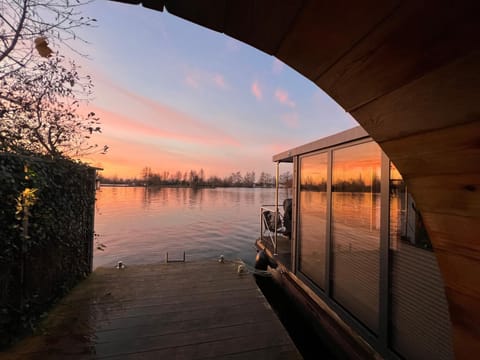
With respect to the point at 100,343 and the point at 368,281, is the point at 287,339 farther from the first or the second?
the point at 100,343

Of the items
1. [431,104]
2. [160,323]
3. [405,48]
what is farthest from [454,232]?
[160,323]

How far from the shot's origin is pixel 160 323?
2.24m

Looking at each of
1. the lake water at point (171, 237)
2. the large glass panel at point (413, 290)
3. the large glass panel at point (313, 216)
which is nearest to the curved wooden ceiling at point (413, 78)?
the large glass panel at point (413, 290)

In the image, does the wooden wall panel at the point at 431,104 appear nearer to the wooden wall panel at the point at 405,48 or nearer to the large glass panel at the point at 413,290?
the wooden wall panel at the point at 405,48

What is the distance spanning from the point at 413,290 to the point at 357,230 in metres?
0.72

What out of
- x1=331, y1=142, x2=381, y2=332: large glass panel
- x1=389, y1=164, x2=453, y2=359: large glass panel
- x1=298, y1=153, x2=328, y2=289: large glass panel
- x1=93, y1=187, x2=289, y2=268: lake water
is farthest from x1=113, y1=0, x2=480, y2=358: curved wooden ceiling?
x1=93, y1=187, x2=289, y2=268: lake water

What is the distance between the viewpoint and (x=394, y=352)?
1880mm

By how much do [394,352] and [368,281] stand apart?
1.79 ft

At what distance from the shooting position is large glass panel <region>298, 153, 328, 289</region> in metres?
2.99

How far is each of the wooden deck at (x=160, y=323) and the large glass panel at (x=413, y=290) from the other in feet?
2.86

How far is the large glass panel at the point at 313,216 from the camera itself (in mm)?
2988

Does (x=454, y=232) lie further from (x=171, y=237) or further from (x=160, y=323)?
(x=171, y=237)

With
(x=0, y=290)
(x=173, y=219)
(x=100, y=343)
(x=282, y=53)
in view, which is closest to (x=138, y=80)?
(x=0, y=290)

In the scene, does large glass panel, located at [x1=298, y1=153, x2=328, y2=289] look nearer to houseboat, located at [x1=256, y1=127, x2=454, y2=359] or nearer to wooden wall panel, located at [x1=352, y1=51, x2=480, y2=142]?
houseboat, located at [x1=256, y1=127, x2=454, y2=359]
